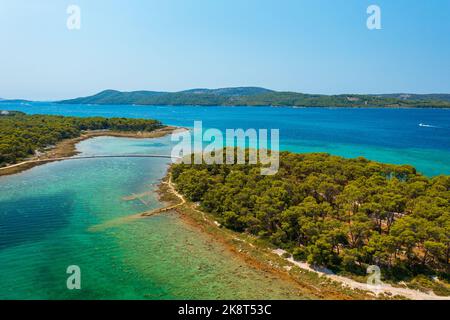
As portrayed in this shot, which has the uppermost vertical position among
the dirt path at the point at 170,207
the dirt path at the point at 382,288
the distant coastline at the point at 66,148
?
the distant coastline at the point at 66,148

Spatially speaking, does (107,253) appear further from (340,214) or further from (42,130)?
(42,130)

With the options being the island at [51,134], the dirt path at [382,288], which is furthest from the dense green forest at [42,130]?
the dirt path at [382,288]

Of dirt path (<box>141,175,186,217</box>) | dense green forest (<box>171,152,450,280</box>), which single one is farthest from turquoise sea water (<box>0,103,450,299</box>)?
dense green forest (<box>171,152,450,280</box>)

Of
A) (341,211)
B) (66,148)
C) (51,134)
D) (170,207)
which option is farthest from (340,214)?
(51,134)

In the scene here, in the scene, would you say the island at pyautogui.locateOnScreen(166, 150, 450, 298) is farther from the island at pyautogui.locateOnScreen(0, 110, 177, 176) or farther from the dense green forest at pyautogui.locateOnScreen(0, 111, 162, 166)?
the dense green forest at pyautogui.locateOnScreen(0, 111, 162, 166)

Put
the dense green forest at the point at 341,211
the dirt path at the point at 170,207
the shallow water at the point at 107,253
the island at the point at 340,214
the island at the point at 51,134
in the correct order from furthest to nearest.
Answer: the island at the point at 51,134, the dirt path at the point at 170,207, the dense green forest at the point at 341,211, the island at the point at 340,214, the shallow water at the point at 107,253

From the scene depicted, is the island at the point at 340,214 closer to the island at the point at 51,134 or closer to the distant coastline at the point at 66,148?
the distant coastline at the point at 66,148
